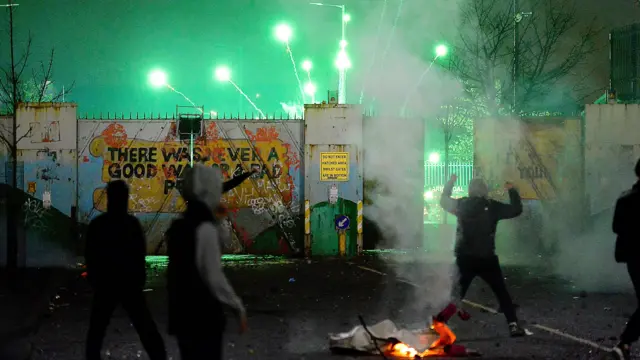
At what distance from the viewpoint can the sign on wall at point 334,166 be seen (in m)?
14.8

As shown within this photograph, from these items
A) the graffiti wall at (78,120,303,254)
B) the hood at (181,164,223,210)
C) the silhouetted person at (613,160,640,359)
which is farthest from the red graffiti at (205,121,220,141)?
the hood at (181,164,223,210)

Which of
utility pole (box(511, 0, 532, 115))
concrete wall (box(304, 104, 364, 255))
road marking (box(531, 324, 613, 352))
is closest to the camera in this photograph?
road marking (box(531, 324, 613, 352))

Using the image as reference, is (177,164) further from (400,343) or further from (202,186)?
(202,186)

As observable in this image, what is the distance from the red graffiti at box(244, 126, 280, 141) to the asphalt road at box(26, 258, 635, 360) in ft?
11.9

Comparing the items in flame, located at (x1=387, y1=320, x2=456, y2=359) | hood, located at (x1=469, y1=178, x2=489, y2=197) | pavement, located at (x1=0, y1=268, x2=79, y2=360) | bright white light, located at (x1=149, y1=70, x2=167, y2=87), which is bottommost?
pavement, located at (x1=0, y1=268, x2=79, y2=360)

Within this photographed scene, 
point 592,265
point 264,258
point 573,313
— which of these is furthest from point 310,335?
point 592,265

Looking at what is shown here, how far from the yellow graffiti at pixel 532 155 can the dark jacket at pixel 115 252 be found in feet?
39.1

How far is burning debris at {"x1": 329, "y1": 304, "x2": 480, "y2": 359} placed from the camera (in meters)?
6.07

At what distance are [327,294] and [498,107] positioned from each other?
552 inches

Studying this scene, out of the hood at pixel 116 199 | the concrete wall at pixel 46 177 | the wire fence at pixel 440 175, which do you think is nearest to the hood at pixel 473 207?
the hood at pixel 116 199

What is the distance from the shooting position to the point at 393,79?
1802 centimetres

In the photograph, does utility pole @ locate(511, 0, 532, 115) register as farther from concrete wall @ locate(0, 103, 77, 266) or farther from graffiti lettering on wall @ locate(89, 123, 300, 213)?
concrete wall @ locate(0, 103, 77, 266)

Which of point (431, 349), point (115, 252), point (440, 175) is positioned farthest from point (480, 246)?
point (440, 175)

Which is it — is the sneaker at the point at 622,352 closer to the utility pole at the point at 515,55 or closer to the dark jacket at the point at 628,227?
the dark jacket at the point at 628,227
